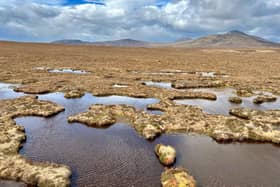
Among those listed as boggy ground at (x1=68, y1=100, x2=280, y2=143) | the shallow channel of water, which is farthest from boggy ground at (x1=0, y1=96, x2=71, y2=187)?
boggy ground at (x1=68, y1=100, x2=280, y2=143)

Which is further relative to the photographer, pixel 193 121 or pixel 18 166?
pixel 193 121

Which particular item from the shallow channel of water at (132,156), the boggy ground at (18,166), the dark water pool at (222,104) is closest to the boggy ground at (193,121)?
the shallow channel of water at (132,156)

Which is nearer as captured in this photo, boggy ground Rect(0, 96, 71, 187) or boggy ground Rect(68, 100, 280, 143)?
boggy ground Rect(0, 96, 71, 187)

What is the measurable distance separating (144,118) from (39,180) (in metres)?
11.1

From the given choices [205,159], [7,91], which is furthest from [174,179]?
[7,91]

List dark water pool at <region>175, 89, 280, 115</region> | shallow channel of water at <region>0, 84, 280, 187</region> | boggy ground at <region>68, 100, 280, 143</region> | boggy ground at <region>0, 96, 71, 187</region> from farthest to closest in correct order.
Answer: dark water pool at <region>175, 89, 280, 115</region> → boggy ground at <region>68, 100, 280, 143</region> → shallow channel of water at <region>0, 84, 280, 187</region> → boggy ground at <region>0, 96, 71, 187</region>

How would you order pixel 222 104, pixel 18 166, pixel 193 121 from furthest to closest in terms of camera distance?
pixel 222 104 < pixel 193 121 < pixel 18 166

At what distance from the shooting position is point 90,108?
24.8m

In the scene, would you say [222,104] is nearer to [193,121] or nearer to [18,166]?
[193,121]

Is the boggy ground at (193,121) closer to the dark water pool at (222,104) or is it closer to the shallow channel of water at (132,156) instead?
the shallow channel of water at (132,156)

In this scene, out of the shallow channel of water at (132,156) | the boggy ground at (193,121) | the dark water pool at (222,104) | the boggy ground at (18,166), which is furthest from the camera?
the dark water pool at (222,104)

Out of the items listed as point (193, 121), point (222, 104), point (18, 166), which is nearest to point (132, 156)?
point (18, 166)

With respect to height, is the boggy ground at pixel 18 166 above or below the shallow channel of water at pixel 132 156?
above

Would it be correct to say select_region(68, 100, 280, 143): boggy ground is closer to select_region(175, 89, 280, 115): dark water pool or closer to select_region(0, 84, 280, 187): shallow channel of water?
select_region(0, 84, 280, 187): shallow channel of water
